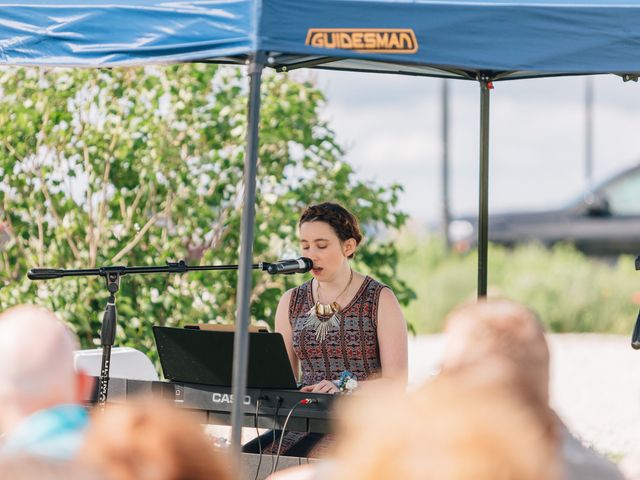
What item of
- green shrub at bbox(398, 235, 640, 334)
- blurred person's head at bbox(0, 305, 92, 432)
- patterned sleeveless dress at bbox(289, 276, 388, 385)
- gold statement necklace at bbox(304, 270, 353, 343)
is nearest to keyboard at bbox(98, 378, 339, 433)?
patterned sleeveless dress at bbox(289, 276, 388, 385)

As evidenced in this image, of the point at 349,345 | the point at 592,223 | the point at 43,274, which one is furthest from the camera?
the point at 592,223

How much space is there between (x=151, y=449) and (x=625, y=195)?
53.5ft

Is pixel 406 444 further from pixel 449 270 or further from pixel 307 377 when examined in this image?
pixel 449 270

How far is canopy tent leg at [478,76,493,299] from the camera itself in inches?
213

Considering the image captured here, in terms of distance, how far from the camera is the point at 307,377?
459cm

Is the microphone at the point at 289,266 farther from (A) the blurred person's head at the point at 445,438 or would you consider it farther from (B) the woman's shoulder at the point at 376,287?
(A) the blurred person's head at the point at 445,438

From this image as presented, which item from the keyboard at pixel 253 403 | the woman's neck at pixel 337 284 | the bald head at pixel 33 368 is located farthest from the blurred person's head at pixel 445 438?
the woman's neck at pixel 337 284

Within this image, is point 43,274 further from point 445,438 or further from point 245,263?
point 445,438

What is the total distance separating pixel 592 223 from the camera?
55.9 feet

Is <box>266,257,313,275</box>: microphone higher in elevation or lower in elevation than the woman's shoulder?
higher

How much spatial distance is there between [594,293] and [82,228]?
781 cm

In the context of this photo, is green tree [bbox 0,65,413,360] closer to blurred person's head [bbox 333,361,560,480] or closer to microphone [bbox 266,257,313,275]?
microphone [bbox 266,257,313,275]

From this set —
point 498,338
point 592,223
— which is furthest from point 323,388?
point 592,223

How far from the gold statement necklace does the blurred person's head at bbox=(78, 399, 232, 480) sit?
113 inches
